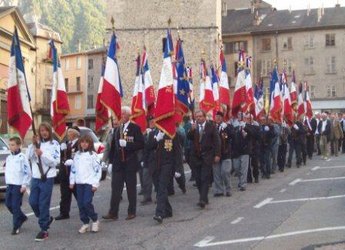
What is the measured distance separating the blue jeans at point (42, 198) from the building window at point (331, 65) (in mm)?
59096

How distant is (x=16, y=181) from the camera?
964 cm

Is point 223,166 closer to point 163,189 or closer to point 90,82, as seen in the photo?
point 163,189

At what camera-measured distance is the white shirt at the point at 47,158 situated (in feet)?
30.6

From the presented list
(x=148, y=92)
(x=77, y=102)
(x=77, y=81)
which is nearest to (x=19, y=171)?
(x=148, y=92)

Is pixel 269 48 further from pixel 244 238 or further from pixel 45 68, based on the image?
pixel 244 238

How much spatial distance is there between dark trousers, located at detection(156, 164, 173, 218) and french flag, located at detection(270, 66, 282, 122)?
9.45 meters

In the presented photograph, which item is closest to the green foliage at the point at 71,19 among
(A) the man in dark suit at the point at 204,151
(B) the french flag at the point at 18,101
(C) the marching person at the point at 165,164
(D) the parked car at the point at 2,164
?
(D) the parked car at the point at 2,164

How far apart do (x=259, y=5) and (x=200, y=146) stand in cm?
6840

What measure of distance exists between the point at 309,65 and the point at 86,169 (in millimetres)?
59456

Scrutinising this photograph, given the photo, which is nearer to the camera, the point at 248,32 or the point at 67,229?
the point at 67,229

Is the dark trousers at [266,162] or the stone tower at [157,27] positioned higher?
the stone tower at [157,27]

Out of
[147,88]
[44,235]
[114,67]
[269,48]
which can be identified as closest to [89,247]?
[44,235]

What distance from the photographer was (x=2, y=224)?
10.7m

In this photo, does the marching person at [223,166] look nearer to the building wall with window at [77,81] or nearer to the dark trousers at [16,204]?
the dark trousers at [16,204]
